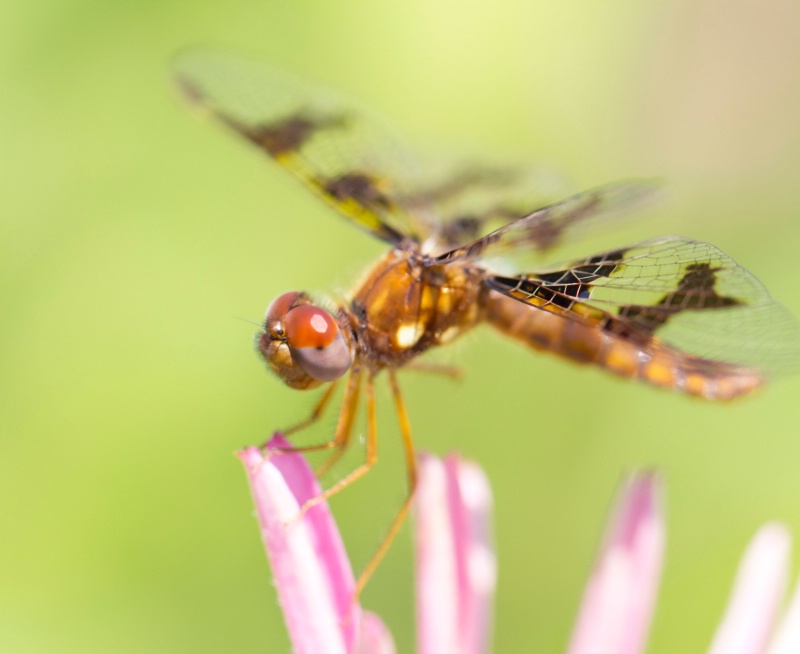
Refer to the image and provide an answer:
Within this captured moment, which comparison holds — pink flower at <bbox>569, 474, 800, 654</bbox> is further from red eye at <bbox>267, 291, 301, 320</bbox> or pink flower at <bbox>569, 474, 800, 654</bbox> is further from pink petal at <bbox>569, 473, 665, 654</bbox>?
red eye at <bbox>267, 291, 301, 320</bbox>

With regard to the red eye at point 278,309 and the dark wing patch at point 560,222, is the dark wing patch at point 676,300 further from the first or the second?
the red eye at point 278,309

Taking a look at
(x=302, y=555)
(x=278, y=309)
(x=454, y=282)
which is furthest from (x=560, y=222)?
(x=302, y=555)

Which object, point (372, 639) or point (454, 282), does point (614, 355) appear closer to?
point (454, 282)

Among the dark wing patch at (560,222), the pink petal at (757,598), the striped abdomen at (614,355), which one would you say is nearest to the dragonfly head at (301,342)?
the dark wing patch at (560,222)

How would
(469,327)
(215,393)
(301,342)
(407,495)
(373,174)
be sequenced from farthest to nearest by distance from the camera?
(215,393) → (373,174) → (469,327) → (407,495) → (301,342)

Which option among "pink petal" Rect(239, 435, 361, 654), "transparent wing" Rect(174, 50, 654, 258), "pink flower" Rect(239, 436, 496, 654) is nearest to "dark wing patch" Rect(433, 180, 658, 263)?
"transparent wing" Rect(174, 50, 654, 258)

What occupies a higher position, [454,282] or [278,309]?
[454,282]

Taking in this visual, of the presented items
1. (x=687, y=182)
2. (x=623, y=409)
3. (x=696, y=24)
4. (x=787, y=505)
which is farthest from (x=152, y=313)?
(x=696, y=24)

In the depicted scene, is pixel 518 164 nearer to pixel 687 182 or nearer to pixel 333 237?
pixel 333 237
